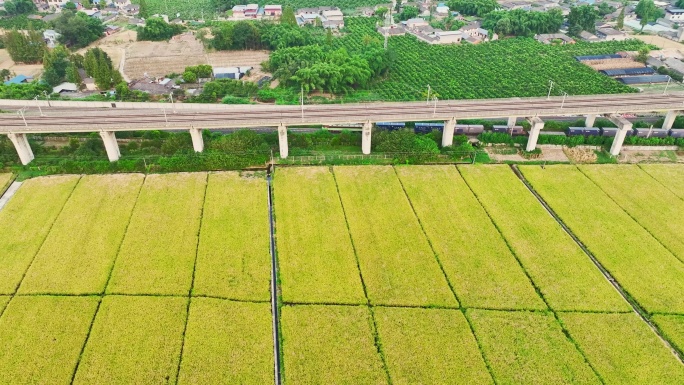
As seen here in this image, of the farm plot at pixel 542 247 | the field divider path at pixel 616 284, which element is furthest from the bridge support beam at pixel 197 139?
the field divider path at pixel 616 284

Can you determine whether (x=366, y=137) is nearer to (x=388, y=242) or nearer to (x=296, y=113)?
(x=296, y=113)

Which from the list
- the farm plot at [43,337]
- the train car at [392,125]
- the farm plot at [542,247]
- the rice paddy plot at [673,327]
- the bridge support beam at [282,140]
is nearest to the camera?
the farm plot at [43,337]

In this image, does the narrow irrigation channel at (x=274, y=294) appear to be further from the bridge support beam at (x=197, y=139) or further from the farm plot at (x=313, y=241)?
the bridge support beam at (x=197, y=139)

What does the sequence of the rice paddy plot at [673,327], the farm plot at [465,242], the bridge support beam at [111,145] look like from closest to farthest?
the rice paddy plot at [673,327] → the farm plot at [465,242] → the bridge support beam at [111,145]

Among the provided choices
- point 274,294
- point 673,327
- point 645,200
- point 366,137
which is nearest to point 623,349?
point 673,327

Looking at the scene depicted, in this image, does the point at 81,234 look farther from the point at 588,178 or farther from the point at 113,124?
the point at 588,178

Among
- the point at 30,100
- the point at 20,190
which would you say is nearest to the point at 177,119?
the point at 20,190

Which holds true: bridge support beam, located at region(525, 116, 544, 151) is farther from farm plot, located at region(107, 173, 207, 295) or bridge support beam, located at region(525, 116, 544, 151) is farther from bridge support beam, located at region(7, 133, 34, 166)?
bridge support beam, located at region(7, 133, 34, 166)
